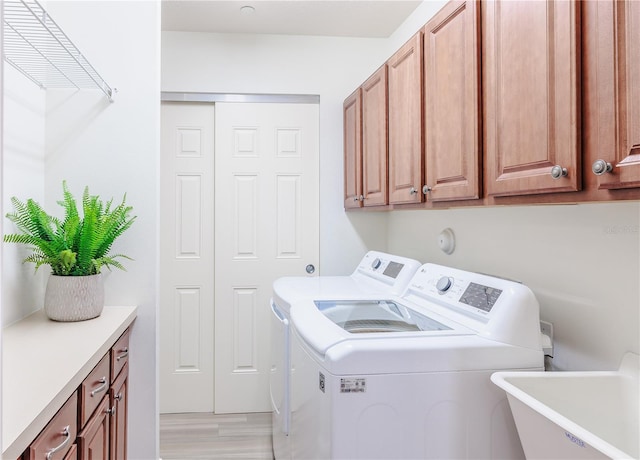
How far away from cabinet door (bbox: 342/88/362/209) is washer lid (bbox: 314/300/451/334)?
857 millimetres

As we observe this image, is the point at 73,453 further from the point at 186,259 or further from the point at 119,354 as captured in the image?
the point at 186,259

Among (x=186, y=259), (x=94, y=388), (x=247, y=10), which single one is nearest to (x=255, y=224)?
(x=186, y=259)

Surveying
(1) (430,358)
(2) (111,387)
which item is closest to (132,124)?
(2) (111,387)

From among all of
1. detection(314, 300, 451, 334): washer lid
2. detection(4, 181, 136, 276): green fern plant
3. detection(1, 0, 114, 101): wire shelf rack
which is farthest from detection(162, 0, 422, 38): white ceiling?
detection(314, 300, 451, 334): washer lid

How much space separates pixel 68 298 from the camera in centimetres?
162

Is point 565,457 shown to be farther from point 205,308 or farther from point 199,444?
point 205,308

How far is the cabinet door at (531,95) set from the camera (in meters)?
1.01

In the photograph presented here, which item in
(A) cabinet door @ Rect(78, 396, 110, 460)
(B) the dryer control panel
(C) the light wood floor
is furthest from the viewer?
(C) the light wood floor

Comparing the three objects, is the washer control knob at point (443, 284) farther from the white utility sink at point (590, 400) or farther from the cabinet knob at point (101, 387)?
the cabinet knob at point (101, 387)

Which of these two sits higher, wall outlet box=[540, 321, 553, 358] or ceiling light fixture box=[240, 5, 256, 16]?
ceiling light fixture box=[240, 5, 256, 16]

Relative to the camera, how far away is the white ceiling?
2467 millimetres

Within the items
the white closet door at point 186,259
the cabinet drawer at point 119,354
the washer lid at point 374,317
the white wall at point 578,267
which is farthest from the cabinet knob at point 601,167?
the white closet door at point 186,259

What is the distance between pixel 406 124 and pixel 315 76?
4.01ft

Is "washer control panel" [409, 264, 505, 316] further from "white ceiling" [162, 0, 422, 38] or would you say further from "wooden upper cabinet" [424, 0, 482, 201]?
"white ceiling" [162, 0, 422, 38]
